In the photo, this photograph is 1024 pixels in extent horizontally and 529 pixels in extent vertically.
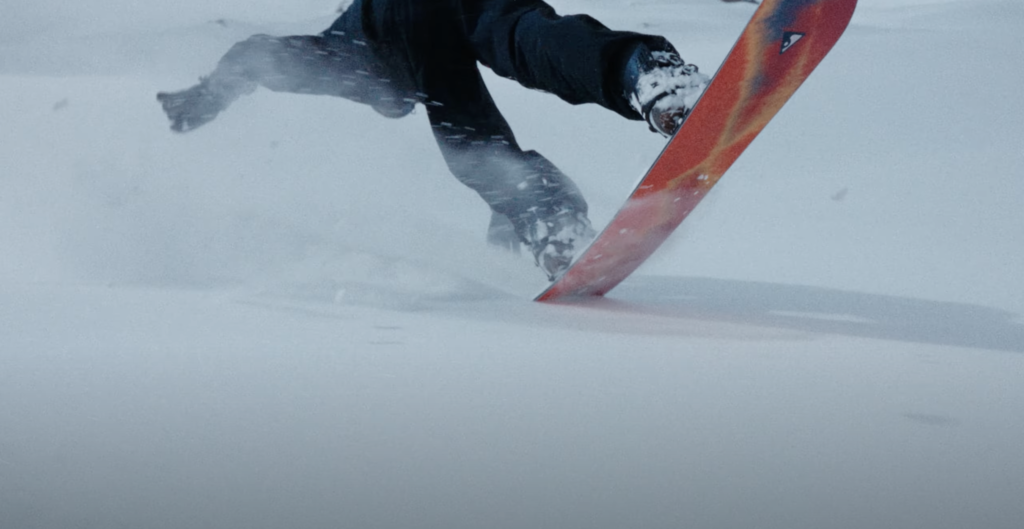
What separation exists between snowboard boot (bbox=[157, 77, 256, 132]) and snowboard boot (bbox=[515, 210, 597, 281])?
68 centimetres

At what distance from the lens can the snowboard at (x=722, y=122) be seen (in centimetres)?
88

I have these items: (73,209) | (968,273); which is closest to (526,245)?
(968,273)

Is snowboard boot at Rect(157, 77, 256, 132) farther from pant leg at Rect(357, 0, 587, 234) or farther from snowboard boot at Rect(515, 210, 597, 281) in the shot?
snowboard boot at Rect(515, 210, 597, 281)

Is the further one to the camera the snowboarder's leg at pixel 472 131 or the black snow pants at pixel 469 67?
the snowboarder's leg at pixel 472 131

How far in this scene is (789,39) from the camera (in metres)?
0.90

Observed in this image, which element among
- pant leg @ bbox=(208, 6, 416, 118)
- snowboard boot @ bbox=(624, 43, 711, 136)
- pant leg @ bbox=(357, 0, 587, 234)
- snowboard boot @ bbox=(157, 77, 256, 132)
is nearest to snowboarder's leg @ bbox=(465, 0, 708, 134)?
snowboard boot @ bbox=(624, 43, 711, 136)

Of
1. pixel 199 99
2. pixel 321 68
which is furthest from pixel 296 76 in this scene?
pixel 199 99

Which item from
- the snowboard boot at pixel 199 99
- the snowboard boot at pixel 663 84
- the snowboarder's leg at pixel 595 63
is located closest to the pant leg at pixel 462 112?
the snowboarder's leg at pixel 595 63

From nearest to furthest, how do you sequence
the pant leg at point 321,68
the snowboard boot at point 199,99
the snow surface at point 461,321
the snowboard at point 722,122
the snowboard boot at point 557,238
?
the snow surface at point 461,321 < the snowboard at point 722,122 < the snowboard boot at point 557,238 < the pant leg at point 321,68 < the snowboard boot at point 199,99

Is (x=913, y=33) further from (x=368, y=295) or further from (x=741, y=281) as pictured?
(x=368, y=295)

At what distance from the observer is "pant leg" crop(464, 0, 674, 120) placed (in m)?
0.91

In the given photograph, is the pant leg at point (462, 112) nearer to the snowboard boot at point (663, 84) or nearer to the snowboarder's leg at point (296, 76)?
the snowboarder's leg at point (296, 76)

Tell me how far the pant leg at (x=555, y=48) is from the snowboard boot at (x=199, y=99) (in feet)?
1.83

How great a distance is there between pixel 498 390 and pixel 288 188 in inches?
36.5
